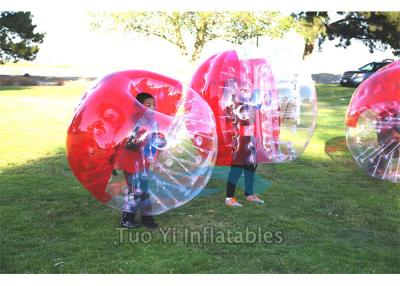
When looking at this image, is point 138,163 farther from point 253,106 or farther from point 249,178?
point 249,178

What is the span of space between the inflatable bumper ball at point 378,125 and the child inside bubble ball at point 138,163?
266cm

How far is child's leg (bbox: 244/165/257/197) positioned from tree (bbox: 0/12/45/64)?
56.4ft

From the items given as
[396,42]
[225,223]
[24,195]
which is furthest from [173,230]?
[396,42]

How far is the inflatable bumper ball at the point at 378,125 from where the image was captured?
5547 millimetres

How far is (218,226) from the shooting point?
473 centimetres

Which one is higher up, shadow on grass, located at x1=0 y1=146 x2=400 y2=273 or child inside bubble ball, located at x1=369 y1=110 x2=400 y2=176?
child inside bubble ball, located at x1=369 y1=110 x2=400 y2=176

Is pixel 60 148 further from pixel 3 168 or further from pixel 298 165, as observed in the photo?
pixel 298 165

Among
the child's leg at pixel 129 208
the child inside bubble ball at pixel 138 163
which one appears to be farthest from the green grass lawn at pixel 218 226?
the child inside bubble ball at pixel 138 163

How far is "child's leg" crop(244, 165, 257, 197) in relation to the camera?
524cm

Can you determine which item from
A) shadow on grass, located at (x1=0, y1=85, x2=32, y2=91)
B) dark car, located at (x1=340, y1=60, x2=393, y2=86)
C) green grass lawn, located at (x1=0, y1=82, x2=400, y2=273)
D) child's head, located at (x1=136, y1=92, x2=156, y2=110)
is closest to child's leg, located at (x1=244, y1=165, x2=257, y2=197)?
green grass lawn, located at (x1=0, y1=82, x2=400, y2=273)

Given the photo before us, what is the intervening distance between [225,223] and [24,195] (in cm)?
227

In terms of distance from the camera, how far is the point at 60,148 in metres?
8.14

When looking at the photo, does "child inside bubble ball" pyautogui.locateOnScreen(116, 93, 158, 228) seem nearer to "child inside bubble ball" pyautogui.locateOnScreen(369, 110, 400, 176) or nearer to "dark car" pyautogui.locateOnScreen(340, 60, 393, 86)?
"child inside bubble ball" pyautogui.locateOnScreen(369, 110, 400, 176)

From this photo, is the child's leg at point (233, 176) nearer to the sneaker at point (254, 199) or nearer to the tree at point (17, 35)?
the sneaker at point (254, 199)
